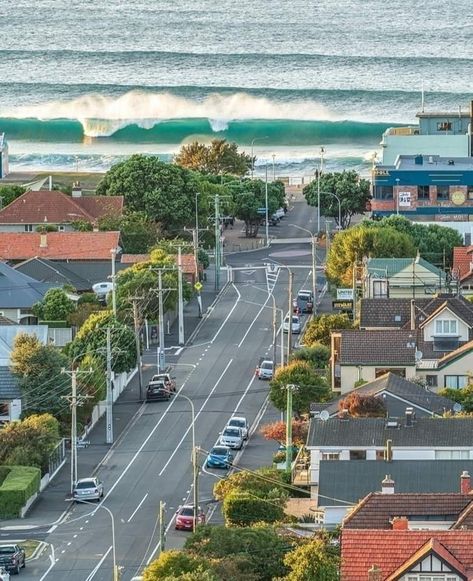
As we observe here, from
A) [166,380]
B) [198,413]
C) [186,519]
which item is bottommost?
[186,519]

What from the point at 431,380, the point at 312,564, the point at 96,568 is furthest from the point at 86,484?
the point at 312,564

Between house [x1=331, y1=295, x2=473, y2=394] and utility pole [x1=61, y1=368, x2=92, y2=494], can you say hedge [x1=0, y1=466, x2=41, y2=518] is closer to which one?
utility pole [x1=61, y1=368, x2=92, y2=494]

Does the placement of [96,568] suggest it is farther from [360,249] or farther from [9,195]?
[9,195]

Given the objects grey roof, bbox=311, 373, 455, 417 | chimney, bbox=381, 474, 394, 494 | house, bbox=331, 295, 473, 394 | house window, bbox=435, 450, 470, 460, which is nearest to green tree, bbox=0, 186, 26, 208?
house, bbox=331, 295, 473, 394

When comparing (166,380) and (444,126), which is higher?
(444,126)

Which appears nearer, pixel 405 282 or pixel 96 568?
pixel 96 568

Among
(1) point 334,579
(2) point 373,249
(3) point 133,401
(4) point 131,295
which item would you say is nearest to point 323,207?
(2) point 373,249

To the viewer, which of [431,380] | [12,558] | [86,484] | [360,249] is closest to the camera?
[12,558]

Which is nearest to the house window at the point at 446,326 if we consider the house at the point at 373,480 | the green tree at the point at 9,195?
the house at the point at 373,480
